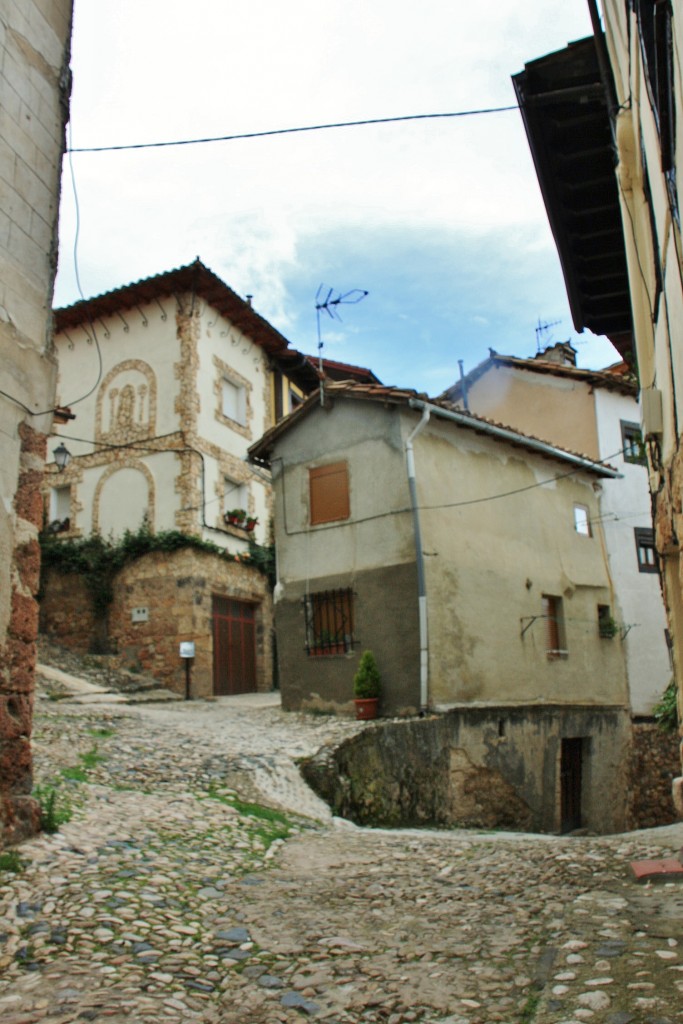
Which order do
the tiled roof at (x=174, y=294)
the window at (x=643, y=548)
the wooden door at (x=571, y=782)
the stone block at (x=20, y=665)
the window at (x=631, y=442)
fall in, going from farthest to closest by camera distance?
the tiled roof at (x=174, y=294) < the window at (x=631, y=442) < the window at (x=643, y=548) < the wooden door at (x=571, y=782) < the stone block at (x=20, y=665)

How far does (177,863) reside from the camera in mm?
5328

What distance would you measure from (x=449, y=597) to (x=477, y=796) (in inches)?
114

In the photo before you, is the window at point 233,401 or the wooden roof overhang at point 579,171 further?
the window at point 233,401

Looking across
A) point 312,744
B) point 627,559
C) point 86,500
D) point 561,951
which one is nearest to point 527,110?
point 561,951

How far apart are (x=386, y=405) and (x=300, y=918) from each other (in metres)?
9.41

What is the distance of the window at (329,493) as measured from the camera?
1341 centimetres

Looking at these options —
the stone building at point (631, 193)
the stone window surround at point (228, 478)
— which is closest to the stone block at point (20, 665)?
the stone building at point (631, 193)

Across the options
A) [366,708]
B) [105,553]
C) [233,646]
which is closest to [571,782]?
[366,708]

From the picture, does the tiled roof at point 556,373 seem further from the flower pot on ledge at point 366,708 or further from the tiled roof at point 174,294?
the flower pot on ledge at point 366,708

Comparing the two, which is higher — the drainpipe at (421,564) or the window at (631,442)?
the window at (631,442)

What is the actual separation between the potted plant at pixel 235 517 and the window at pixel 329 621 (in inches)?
240

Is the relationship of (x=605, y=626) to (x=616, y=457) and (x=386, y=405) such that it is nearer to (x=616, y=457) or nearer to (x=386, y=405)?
(x=616, y=457)

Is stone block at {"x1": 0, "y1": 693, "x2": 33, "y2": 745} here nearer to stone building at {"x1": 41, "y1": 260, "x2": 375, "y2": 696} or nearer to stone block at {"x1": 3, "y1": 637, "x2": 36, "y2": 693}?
stone block at {"x1": 3, "y1": 637, "x2": 36, "y2": 693}

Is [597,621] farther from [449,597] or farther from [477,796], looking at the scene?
[477,796]
